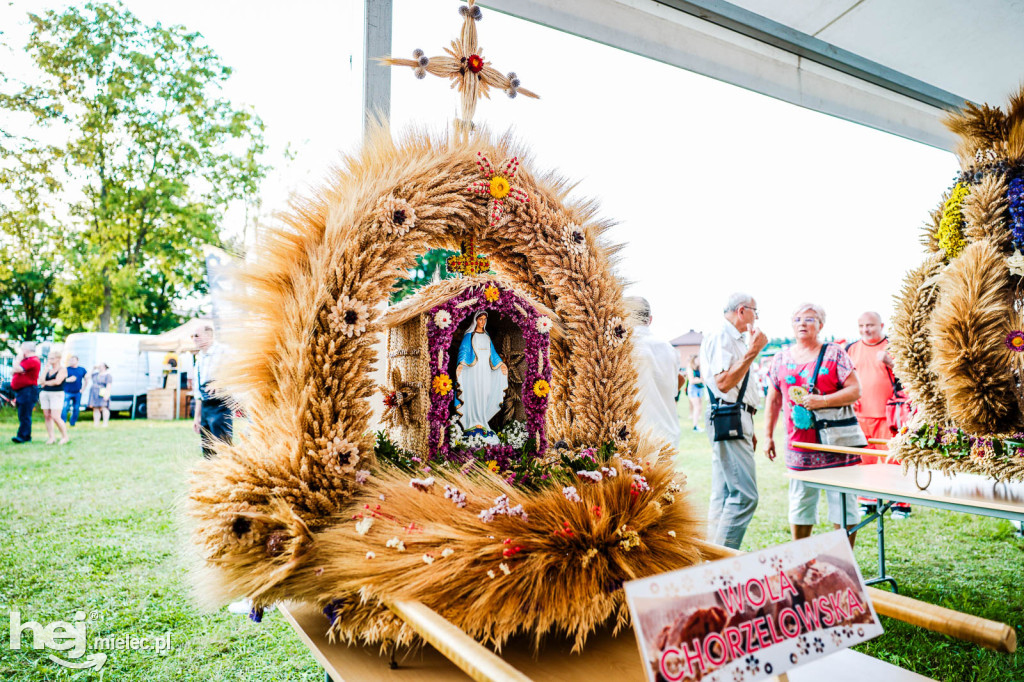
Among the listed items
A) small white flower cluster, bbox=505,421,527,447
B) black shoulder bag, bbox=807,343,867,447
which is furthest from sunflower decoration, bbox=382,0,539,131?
black shoulder bag, bbox=807,343,867,447

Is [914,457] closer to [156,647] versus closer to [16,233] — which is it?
Result: [156,647]

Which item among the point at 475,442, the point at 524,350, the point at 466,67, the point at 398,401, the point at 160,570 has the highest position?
the point at 466,67

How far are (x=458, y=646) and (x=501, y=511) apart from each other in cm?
39

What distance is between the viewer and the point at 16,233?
3143mm

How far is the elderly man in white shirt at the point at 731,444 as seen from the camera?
10.9ft

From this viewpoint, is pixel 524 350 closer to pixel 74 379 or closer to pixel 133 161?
pixel 133 161

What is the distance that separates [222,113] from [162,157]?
0.53 meters

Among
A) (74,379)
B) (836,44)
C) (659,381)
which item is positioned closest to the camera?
(659,381)

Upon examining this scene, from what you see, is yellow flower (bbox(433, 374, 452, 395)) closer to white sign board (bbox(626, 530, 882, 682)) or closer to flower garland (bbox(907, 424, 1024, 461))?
white sign board (bbox(626, 530, 882, 682))

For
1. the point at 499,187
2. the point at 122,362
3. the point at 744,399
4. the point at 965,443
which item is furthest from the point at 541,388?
the point at 122,362

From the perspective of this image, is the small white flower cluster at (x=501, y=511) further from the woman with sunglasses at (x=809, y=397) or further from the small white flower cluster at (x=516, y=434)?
the woman with sunglasses at (x=809, y=397)

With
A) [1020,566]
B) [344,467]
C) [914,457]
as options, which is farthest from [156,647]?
[1020,566]

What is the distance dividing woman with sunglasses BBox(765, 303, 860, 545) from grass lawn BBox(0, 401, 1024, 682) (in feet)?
2.13

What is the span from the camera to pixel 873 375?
14.5ft
